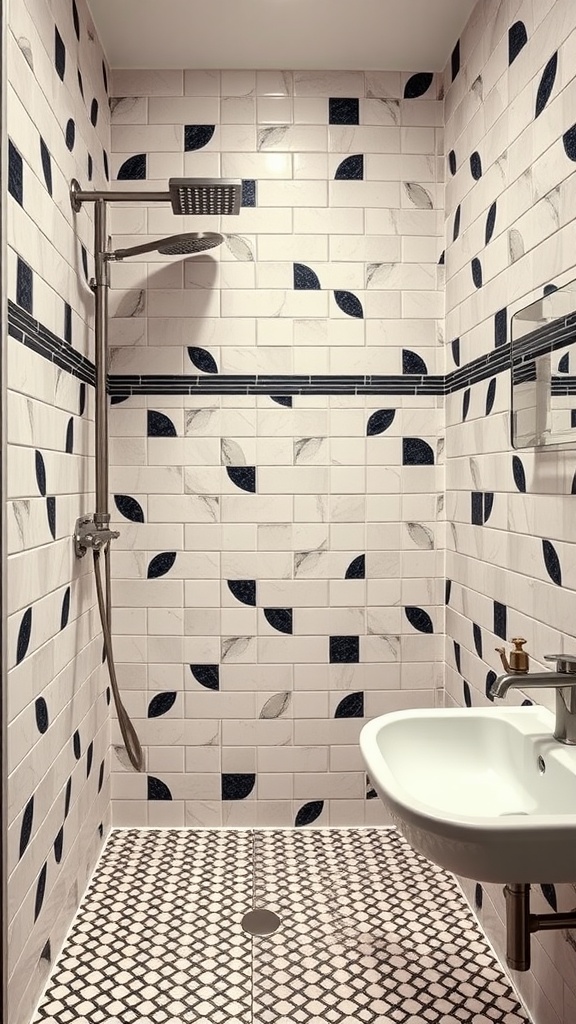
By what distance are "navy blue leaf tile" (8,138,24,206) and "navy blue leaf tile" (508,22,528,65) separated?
3.84 ft

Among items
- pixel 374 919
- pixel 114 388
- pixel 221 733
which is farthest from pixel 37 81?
pixel 374 919

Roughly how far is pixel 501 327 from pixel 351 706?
1295 mm

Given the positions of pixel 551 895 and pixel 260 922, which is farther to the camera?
pixel 260 922

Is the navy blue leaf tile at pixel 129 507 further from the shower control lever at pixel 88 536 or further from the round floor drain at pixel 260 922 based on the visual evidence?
the round floor drain at pixel 260 922

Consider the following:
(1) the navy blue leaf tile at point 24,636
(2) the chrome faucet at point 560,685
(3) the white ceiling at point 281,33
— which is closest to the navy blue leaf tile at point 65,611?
(1) the navy blue leaf tile at point 24,636

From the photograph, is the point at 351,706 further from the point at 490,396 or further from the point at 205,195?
the point at 205,195

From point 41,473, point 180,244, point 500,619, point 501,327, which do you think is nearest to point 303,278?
point 180,244

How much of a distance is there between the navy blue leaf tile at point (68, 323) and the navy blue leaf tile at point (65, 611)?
66cm

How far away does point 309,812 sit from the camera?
237 centimetres

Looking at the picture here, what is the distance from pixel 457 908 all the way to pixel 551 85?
204cm

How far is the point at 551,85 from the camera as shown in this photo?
1479mm

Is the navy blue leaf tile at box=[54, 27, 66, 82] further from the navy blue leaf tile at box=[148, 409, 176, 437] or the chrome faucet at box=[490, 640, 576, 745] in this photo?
the chrome faucet at box=[490, 640, 576, 745]

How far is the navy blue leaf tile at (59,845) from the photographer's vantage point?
1719mm

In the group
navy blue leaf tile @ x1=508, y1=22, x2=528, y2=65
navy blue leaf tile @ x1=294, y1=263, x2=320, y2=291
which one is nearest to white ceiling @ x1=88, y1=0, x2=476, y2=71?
navy blue leaf tile @ x1=508, y1=22, x2=528, y2=65
